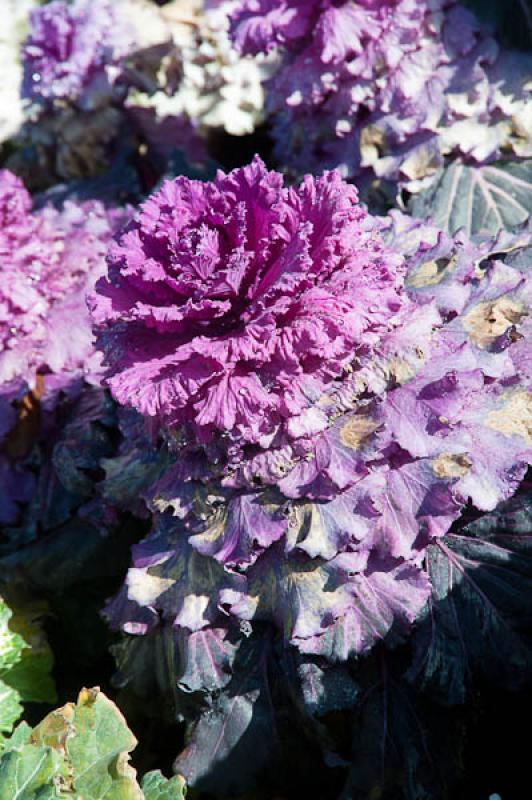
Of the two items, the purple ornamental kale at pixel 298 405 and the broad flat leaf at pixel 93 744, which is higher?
the purple ornamental kale at pixel 298 405

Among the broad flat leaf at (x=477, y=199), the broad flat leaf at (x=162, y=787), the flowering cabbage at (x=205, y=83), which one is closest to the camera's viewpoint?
the broad flat leaf at (x=162, y=787)

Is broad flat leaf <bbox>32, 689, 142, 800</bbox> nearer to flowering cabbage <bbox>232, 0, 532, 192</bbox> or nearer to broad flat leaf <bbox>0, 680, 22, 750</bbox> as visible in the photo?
broad flat leaf <bbox>0, 680, 22, 750</bbox>

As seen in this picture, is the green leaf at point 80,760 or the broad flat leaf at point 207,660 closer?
the green leaf at point 80,760

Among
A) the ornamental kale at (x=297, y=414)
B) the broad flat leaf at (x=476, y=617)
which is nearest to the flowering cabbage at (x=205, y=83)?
the ornamental kale at (x=297, y=414)

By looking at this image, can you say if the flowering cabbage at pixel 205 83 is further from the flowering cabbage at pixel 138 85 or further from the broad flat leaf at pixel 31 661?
the broad flat leaf at pixel 31 661

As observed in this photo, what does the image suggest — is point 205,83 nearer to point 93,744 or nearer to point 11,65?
→ point 11,65

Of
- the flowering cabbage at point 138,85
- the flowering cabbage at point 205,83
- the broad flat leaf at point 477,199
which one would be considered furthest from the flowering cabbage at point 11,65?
the broad flat leaf at point 477,199

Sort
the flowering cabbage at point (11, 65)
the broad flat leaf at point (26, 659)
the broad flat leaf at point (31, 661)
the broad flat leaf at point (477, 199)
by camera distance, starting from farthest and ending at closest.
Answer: the flowering cabbage at point (11, 65)
the broad flat leaf at point (477, 199)
the broad flat leaf at point (31, 661)
the broad flat leaf at point (26, 659)

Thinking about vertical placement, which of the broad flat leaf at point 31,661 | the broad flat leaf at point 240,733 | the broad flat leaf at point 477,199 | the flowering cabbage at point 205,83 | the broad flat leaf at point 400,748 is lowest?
the broad flat leaf at point 31,661
